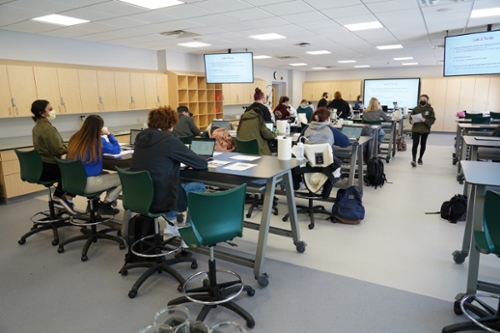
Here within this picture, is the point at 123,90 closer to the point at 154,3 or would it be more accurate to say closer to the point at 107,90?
the point at 107,90

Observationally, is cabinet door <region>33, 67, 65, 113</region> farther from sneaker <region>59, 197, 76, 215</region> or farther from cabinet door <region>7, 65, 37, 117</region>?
sneaker <region>59, 197, 76, 215</region>

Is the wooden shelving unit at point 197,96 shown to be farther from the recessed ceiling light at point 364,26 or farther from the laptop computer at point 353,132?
the laptop computer at point 353,132

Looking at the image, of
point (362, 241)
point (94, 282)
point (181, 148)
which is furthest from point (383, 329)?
point (94, 282)

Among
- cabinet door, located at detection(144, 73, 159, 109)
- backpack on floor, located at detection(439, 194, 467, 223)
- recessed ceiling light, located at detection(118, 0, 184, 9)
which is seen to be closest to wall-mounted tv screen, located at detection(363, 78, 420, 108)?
cabinet door, located at detection(144, 73, 159, 109)

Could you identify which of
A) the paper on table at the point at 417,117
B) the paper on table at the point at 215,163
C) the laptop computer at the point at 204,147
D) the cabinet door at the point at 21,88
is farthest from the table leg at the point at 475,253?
the cabinet door at the point at 21,88

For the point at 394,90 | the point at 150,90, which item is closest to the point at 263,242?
the point at 150,90

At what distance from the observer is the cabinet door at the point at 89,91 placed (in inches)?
240

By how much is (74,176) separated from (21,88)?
10.4ft

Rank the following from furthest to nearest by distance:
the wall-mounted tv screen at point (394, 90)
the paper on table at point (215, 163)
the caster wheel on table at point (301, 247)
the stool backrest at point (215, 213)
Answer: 1. the wall-mounted tv screen at point (394, 90)
2. the caster wheel on table at point (301, 247)
3. the paper on table at point (215, 163)
4. the stool backrest at point (215, 213)

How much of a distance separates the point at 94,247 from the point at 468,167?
3.49 m

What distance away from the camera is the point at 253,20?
5.02 metres

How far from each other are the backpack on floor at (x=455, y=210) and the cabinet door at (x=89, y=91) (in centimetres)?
603

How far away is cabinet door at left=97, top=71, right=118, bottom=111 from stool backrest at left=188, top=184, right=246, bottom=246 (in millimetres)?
5331

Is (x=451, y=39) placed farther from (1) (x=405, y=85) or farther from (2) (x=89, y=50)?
(1) (x=405, y=85)
